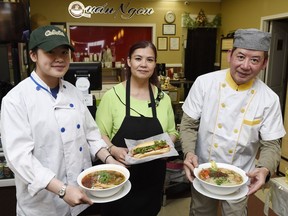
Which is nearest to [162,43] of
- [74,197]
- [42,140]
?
[42,140]

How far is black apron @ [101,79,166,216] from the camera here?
67.7 inches

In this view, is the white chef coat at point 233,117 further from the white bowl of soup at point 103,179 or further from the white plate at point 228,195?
the white bowl of soup at point 103,179

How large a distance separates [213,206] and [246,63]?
903mm

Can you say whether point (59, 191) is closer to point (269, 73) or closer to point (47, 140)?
point (47, 140)

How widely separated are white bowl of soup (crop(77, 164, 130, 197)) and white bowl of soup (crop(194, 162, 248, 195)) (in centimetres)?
37

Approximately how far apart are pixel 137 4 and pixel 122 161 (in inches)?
243

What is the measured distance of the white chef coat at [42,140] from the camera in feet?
3.68

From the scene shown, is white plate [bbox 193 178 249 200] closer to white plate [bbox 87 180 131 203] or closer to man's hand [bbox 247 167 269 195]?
man's hand [bbox 247 167 269 195]

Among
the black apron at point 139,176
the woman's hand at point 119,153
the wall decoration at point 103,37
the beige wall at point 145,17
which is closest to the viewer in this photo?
the woman's hand at point 119,153

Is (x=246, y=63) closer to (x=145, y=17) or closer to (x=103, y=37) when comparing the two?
(x=145, y=17)

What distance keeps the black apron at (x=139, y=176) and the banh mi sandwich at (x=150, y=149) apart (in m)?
0.13

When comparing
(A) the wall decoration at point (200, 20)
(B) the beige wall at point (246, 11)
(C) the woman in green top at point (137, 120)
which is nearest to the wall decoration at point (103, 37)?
(A) the wall decoration at point (200, 20)

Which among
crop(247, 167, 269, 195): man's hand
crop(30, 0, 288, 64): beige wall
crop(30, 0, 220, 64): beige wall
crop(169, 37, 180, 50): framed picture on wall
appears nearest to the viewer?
crop(247, 167, 269, 195): man's hand

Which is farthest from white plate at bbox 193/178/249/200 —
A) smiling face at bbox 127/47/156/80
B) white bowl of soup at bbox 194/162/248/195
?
smiling face at bbox 127/47/156/80
